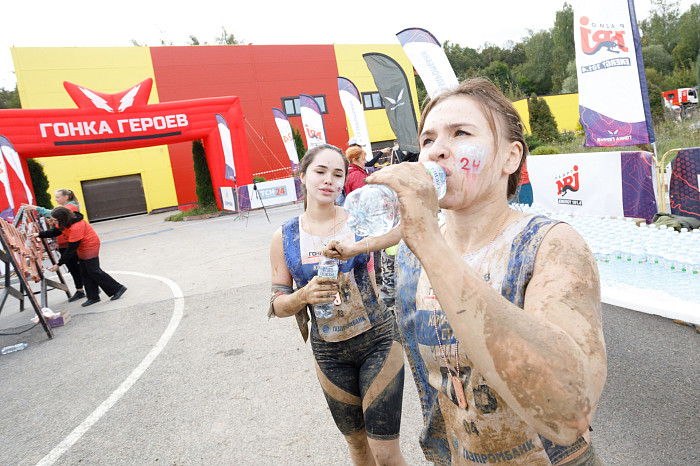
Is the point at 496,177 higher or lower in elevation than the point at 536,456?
higher

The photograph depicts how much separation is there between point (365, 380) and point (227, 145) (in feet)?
53.3

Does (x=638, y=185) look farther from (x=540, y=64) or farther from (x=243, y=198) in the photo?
(x=540, y=64)

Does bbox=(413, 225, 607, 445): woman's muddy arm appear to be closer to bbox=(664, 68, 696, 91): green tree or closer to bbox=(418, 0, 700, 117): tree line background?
bbox=(418, 0, 700, 117): tree line background

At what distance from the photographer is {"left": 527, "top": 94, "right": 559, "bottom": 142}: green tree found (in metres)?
24.5

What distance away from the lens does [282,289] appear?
94.3 inches

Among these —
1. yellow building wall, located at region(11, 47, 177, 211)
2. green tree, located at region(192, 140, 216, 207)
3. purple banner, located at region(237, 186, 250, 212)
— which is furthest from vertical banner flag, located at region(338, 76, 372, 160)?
yellow building wall, located at region(11, 47, 177, 211)

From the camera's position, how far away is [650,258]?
303 centimetres

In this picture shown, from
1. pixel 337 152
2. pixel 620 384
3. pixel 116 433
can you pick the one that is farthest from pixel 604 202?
pixel 116 433

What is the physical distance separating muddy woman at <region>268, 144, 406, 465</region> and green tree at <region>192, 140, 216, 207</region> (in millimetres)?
19895

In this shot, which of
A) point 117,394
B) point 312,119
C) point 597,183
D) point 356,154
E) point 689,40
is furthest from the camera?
point 689,40

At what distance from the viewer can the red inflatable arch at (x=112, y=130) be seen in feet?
41.8

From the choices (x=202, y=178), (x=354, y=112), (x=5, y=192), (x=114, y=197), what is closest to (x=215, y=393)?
(x=354, y=112)

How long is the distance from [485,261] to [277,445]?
2610 millimetres

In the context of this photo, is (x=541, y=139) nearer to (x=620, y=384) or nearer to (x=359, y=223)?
(x=620, y=384)
